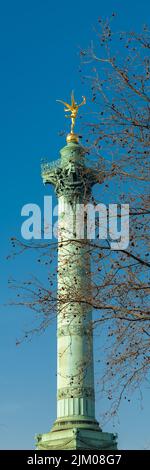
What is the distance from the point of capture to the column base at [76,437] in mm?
45125

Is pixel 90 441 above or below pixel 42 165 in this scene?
below

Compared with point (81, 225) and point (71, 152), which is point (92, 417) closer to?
point (71, 152)

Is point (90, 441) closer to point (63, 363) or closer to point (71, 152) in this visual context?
point (63, 363)

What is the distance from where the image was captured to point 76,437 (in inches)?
1768

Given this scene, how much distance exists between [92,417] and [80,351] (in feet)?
→ 12.5

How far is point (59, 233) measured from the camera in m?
16.7

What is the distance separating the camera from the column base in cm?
4512

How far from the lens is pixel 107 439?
47.0 metres
